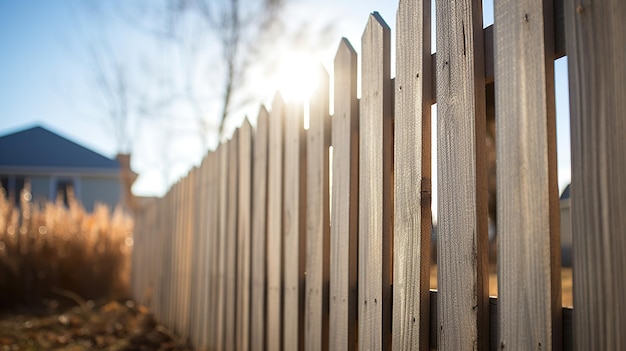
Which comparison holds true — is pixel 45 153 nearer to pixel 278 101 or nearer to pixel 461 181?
pixel 278 101

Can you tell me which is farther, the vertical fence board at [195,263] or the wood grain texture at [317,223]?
the vertical fence board at [195,263]

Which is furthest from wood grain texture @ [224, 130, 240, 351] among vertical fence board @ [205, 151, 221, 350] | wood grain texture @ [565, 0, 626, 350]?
wood grain texture @ [565, 0, 626, 350]

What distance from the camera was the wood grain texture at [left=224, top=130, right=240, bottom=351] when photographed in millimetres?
4025

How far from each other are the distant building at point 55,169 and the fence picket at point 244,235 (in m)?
19.6

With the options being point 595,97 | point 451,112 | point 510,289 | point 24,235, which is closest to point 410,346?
point 510,289

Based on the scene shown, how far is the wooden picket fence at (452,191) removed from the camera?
140 cm

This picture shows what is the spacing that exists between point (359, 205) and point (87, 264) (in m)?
7.81

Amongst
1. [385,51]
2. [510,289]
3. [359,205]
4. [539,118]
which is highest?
[385,51]

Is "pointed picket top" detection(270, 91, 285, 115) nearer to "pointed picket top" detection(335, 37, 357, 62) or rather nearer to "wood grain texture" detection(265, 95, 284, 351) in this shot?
"wood grain texture" detection(265, 95, 284, 351)

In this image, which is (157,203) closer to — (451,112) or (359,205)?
(359,205)

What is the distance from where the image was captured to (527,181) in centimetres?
156

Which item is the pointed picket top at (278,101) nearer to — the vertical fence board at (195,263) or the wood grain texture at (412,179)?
the wood grain texture at (412,179)

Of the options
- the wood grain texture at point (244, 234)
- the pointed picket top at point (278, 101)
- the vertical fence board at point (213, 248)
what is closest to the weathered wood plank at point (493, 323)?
the pointed picket top at point (278, 101)

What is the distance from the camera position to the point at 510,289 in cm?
161
